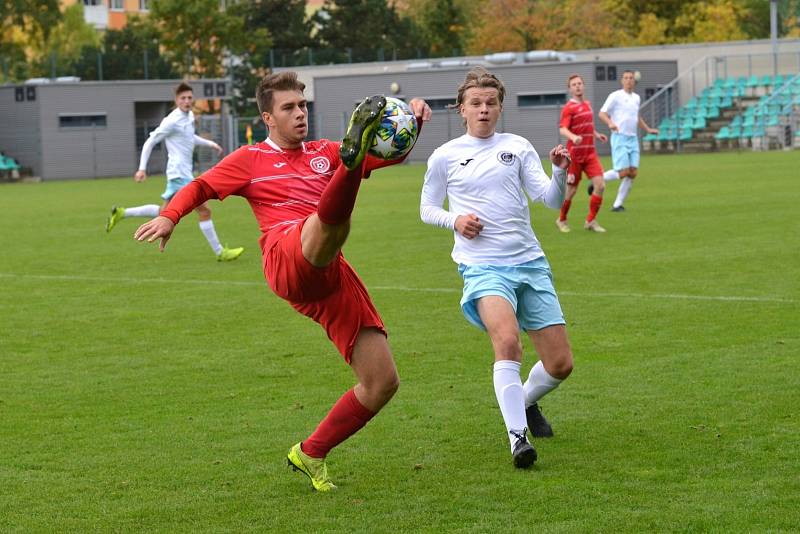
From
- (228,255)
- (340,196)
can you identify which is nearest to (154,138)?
(228,255)

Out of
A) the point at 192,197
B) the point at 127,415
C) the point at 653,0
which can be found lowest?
the point at 127,415

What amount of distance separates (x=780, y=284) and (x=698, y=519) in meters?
7.83

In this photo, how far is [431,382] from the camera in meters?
8.93

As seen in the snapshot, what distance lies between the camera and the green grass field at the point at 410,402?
5.98 metres

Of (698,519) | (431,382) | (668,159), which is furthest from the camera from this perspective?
(668,159)

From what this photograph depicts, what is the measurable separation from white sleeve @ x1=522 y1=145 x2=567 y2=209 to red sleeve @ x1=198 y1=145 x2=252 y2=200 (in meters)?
1.58

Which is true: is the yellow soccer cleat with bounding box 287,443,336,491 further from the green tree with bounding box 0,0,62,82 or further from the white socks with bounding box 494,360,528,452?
the green tree with bounding box 0,0,62,82

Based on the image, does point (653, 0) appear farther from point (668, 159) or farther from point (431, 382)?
point (431, 382)

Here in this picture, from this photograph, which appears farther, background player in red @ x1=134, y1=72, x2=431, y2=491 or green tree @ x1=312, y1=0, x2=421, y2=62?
green tree @ x1=312, y1=0, x2=421, y2=62

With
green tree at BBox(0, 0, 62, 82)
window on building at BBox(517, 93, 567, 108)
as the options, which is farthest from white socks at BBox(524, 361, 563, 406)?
green tree at BBox(0, 0, 62, 82)

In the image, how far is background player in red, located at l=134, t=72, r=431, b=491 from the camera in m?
5.99

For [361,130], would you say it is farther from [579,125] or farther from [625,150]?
[625,150]

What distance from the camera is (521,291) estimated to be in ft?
23.2

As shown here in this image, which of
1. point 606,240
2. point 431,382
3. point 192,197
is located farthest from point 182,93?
point 192,197
